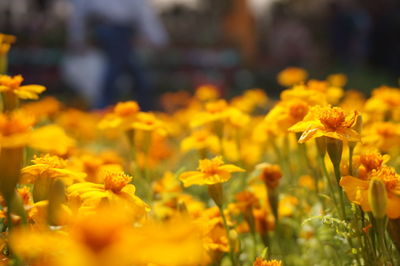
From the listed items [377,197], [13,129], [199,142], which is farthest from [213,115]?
[13,129]

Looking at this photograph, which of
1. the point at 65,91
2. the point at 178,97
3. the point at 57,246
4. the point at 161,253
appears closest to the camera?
the point at 161,253

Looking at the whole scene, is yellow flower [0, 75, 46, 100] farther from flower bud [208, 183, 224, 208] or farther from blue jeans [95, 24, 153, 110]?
blue jeans [95, 24, 153, 110]

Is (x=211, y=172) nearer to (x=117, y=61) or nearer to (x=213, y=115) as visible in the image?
(x=213, y=115)

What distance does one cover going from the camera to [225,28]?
1428 cm

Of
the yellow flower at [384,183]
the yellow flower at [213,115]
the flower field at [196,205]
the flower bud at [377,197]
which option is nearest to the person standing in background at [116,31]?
the flower field at [196,205]

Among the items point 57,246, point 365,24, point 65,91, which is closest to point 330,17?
point 365,24

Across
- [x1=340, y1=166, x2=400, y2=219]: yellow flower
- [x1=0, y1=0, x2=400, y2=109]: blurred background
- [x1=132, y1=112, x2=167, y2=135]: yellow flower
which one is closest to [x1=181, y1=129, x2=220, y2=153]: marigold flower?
[x1=132, y1=112, x2=167, y2=135]: yellow flower

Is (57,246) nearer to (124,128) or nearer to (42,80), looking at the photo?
(124,128)

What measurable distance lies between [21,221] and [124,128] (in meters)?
0.86

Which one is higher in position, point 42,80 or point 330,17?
point 330,17

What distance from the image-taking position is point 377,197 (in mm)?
949

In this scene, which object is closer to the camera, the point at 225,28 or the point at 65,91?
the point at 65,91

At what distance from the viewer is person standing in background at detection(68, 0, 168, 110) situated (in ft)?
17.9

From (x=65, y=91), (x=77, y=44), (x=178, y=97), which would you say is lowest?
(x=65, y=91)
